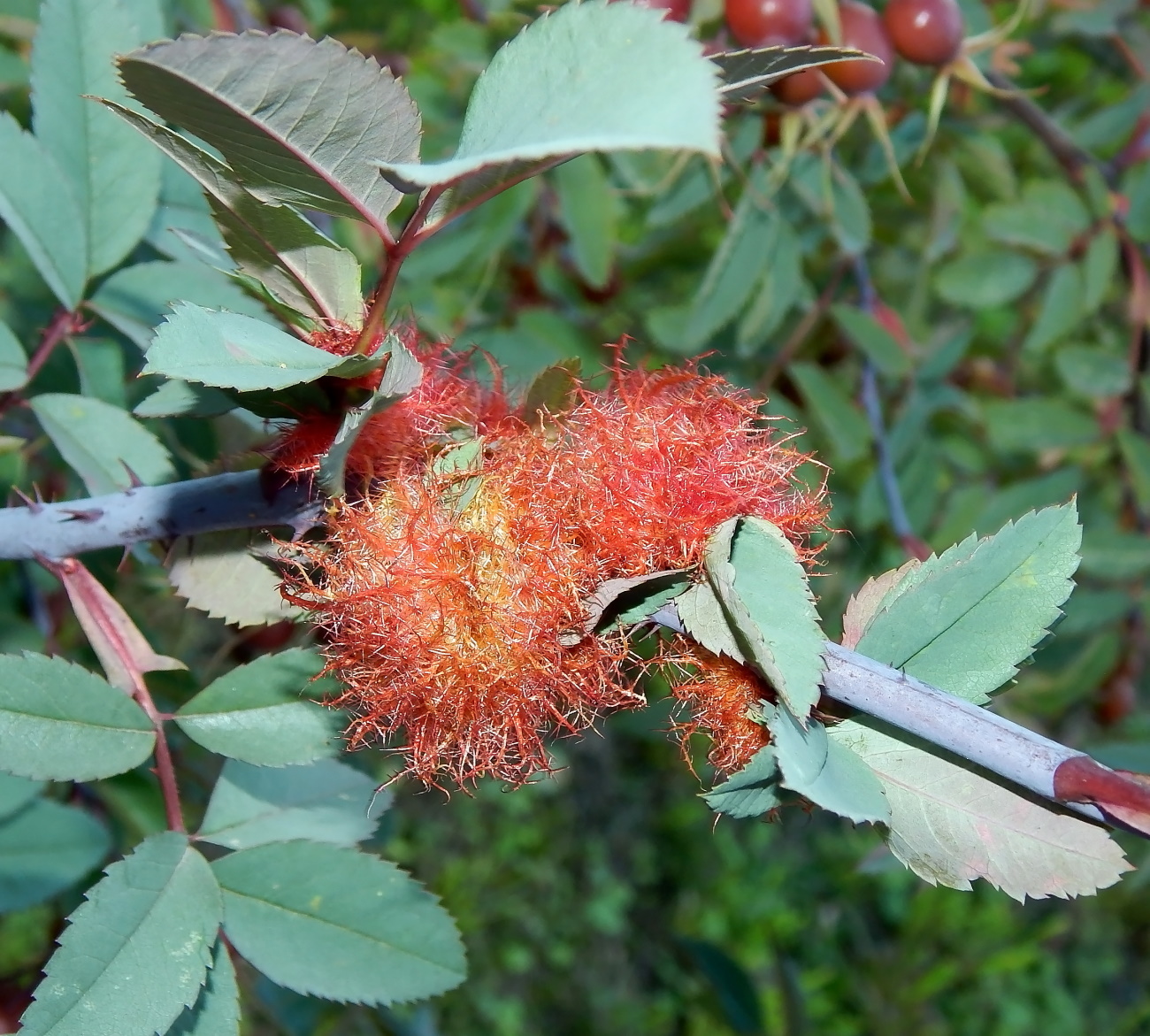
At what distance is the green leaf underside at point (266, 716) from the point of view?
0.93m

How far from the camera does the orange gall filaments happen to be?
2.48 ft

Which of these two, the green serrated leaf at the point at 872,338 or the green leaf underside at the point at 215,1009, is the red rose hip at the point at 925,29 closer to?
the green serrated leaf at the point at 872,338

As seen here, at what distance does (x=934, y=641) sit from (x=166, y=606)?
5.69ft

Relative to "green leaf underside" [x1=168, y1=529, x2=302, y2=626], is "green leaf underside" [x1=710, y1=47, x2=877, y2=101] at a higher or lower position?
higher

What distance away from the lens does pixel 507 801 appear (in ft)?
13.8

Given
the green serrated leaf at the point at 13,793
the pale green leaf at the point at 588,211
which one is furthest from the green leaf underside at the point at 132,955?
the pale green leaf at the point at 588,211

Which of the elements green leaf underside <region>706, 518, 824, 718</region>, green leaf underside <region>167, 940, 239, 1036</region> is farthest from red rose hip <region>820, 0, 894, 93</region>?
green leaf underside <region>167, 940, 239, 1036</region>

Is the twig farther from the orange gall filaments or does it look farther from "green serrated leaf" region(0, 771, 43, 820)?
"green serrated leaf" region(0, 771, 43, 820)

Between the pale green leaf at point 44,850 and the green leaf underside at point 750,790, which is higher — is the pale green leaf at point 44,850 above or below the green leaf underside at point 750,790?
below

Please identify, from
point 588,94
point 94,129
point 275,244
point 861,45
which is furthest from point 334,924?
point 861,45

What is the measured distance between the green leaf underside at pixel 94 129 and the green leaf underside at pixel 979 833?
36.4 inches

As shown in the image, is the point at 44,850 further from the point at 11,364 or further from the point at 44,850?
the point at 11,364

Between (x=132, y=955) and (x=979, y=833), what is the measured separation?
0.66m

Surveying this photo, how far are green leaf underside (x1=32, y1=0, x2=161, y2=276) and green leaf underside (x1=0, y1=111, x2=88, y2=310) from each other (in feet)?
0.05
